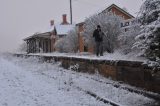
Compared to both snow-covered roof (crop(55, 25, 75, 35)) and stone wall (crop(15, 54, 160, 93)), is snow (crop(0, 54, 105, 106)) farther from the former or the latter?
snow-covered roof (crop(55, 25, 75, 35))

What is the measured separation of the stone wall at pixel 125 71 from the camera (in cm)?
1143

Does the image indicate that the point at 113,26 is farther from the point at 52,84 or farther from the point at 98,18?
the point at 52,84

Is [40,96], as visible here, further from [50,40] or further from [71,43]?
[50,40]

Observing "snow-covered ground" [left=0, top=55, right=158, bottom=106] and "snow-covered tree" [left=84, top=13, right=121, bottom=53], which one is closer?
"snow-covered ground" [left=0, top=55, right=158, bottom=106]

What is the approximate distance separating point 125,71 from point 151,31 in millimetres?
4114

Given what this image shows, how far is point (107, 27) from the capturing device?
25.3 metres

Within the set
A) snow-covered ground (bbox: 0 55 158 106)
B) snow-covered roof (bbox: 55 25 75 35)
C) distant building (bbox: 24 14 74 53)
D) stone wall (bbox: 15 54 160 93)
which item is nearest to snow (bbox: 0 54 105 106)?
snow-covered ground (bbox: 0 55 158 106)

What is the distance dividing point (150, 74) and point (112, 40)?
44.6 ft

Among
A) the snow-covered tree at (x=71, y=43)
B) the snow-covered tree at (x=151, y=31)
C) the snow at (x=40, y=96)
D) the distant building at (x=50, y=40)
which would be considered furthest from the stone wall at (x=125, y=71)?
the distant building at (x=50, y=40)

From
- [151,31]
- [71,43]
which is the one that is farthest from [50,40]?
[151,31]

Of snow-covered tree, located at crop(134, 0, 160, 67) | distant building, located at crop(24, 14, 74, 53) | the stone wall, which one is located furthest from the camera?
distant building, located at crop(24, 14, 74, 53)

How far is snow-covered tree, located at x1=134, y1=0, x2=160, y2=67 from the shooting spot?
364 inches

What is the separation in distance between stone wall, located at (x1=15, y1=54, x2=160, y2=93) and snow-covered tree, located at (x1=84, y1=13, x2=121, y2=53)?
6.49m

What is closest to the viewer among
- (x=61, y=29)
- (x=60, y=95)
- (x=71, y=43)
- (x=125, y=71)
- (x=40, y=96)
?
(x=40, y=96)
